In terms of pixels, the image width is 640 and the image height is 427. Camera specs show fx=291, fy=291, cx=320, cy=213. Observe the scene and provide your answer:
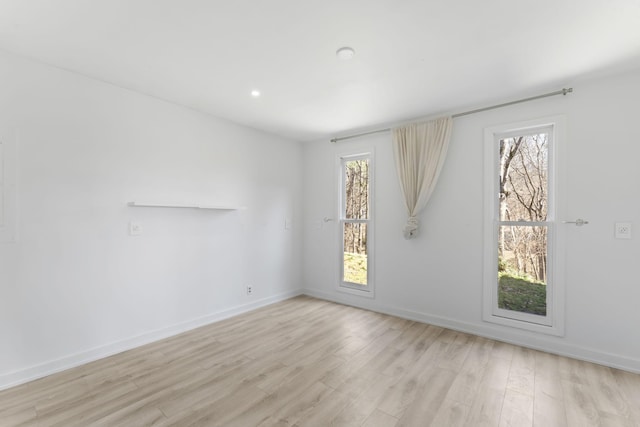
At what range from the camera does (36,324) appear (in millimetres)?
2305

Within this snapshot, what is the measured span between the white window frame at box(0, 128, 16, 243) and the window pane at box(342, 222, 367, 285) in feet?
11.5

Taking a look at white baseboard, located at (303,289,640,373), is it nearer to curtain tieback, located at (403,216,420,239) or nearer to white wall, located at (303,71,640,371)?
white wall, located at (303,71,640,371)

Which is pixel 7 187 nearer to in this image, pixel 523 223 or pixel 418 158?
pixel 418 158

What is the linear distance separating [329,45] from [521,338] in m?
3.28

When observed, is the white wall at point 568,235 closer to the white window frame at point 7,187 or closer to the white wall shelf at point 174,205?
the white wall shelf at point 174,205

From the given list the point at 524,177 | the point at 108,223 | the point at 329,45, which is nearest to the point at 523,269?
the point at 524,177

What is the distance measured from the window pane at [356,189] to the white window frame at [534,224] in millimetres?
1552

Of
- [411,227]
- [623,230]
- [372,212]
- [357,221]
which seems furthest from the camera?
[357,221]

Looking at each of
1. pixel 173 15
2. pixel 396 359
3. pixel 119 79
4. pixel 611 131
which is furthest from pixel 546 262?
pixel 119 79

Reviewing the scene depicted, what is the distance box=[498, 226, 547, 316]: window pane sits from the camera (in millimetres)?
2941

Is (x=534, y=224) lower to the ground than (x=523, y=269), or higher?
higher

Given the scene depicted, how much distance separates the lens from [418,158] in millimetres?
3557

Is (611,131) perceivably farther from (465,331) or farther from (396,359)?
(396,359)

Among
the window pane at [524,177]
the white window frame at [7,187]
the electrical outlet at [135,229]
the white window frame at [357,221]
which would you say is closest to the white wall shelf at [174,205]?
the electrical outlet at [135,229]
